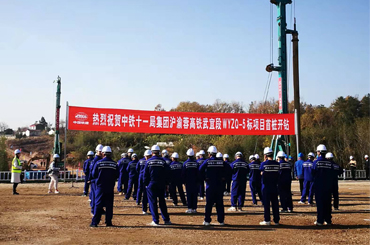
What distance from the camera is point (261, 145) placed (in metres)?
49.0

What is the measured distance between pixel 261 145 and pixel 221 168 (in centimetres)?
3869

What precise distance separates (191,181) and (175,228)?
12.3 ft

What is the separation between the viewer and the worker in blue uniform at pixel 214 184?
10906mm

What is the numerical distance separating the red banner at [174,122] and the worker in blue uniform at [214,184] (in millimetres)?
10506

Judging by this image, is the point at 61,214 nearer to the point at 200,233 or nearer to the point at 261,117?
the point at 200,233

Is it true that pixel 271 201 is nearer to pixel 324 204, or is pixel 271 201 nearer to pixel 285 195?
pixel 324 204

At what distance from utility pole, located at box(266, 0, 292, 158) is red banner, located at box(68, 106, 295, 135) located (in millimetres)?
1813

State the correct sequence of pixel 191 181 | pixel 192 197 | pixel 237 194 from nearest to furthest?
1. pixel 192 197
2. pixel 191 181
3. pixel 237 194

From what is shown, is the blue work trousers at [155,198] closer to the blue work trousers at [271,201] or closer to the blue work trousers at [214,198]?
the blue work trousers at [214,198]

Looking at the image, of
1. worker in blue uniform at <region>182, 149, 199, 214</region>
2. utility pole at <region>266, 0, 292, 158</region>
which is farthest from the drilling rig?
worker in blue uniform at <region>182, 149, 199, 214</region>

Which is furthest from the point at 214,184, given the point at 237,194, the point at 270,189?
the point at 237,194

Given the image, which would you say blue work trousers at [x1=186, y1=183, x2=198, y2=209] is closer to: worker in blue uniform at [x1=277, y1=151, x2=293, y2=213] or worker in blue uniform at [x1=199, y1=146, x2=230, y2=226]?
worker in blue uniform at [x1=199, y1=146, x2=230, y2=226]

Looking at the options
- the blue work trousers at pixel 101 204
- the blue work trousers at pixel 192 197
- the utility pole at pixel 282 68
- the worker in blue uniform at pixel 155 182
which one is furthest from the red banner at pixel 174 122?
the blue work trousers at pixel 101 204

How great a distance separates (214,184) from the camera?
11.0m
